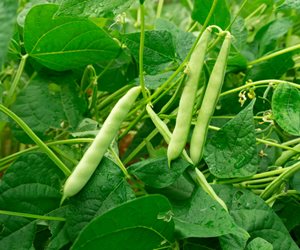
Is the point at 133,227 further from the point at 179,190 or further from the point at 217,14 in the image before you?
the point at 217,14

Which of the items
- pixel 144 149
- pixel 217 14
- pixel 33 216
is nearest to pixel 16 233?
pixel 33 216

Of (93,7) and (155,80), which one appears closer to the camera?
(93,7)

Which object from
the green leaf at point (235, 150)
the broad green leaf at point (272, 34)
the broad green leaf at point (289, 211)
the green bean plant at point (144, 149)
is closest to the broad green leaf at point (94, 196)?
the green bean plant at point (144, 149)

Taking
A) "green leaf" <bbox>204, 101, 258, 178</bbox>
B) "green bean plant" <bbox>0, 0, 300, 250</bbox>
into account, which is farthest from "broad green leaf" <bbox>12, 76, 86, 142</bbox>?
"green leaf" <bbox>204, 101, 258, 178</bbox>

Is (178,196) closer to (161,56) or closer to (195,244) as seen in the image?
(195,244)

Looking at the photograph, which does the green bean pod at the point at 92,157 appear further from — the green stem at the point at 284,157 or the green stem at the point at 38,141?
the green stem at the point at 284,157

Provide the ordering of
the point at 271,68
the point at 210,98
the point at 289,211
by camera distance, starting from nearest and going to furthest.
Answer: the point at 210,98 < the point at 289,211 < the point at 271,68
